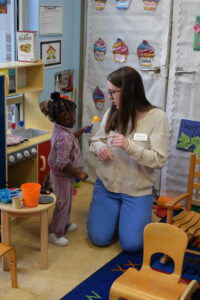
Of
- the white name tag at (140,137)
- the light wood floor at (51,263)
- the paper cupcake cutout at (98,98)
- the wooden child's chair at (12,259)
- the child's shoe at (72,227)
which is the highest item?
the paper cupcake cutout at (98,98)

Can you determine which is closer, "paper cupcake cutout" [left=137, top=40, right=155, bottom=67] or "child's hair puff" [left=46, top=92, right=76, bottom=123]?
"child's hair puff" [left=46, top=92, right=76, bottom=123]

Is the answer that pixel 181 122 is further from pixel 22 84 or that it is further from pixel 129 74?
pixel 22 84

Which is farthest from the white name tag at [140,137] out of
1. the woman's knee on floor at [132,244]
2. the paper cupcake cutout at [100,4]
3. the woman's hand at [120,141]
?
the paper cupcake cutout at [100,4]

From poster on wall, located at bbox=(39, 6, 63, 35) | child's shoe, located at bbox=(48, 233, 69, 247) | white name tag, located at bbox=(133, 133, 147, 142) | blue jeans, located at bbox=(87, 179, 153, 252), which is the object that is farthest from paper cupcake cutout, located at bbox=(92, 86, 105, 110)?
child's shoe, located at bbox=(48, 233, 69, 247)

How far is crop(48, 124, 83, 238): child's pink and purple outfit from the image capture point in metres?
3.06

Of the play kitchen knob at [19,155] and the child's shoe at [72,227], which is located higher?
the play kitchen knob at [19,155]

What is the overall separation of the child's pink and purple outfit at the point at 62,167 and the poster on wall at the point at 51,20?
1.14 metres

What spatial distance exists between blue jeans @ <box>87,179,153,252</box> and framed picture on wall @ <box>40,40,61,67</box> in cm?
124

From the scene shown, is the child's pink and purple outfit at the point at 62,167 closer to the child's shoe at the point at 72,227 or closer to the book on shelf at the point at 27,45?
the child's shoe at the point at 72,227

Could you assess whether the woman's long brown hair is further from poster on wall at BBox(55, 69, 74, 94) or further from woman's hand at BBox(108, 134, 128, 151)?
poster on wall at BBox(55, 69, 74, 94)

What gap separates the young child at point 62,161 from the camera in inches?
120

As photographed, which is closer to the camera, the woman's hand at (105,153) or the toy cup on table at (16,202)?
the toy cup on table at (16,202)

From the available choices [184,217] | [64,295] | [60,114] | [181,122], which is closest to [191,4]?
[181,122]

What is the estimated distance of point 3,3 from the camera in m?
3.61
